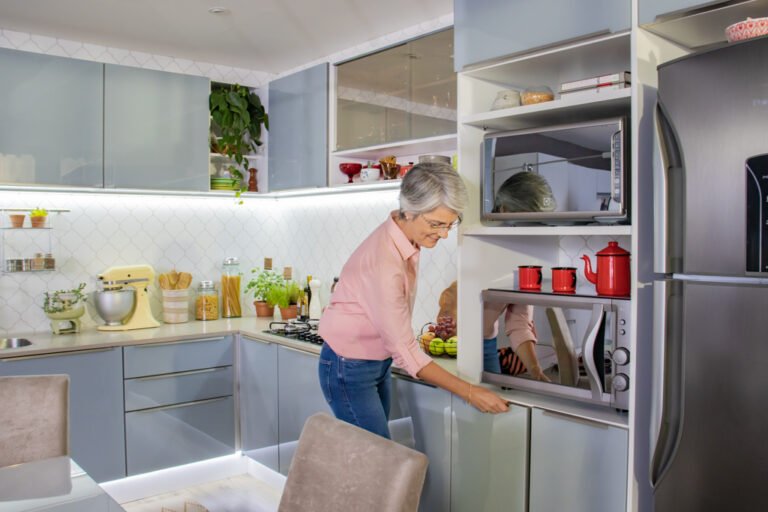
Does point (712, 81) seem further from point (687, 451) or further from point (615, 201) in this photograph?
point (687, 451)

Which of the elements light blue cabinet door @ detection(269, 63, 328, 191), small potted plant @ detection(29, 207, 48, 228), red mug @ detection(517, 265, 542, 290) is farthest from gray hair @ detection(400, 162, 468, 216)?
small potted plant @ detection(29, 207, 48, 228)

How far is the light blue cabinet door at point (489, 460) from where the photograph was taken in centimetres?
225

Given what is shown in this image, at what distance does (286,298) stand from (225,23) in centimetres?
157

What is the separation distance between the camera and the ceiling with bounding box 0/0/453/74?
10.3 ft

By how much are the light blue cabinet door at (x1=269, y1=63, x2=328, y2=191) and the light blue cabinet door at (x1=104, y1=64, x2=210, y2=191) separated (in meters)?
0.41

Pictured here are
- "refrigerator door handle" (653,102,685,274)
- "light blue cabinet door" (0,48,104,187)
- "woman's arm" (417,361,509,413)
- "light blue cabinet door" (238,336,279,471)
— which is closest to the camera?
"refrigerator door handle" (653,102,685,274)

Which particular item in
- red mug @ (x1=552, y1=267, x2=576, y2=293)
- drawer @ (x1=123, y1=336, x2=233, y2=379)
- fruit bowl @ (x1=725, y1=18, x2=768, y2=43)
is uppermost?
fruit bowl @ (x1=725, y1=18, x2=768, y2=43)

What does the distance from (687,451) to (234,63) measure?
3.45m

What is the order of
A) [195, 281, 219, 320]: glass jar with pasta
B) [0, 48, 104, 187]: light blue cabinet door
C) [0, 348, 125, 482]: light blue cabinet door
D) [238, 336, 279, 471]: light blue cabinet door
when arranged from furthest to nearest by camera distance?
1. [195, 281, 219, 320]: glass jar with pasta
2. [238, 336, 279, 471]: light blue cabinet door
3. [0, 48, 104, 187]: light blue cabinet door
4. [0, 348, 125, 482]: light blue cabinet door

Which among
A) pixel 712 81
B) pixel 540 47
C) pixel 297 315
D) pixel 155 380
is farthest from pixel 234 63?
pixel 712 81

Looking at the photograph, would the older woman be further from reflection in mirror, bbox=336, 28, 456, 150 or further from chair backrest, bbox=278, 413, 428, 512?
reflection in mirror, bbox=336, 28, 456, 150

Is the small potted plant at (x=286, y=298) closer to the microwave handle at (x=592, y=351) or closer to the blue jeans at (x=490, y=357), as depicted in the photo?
the blue jeans at (x=490, y=357)

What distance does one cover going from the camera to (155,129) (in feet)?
12.4

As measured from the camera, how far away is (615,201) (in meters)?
1.99
